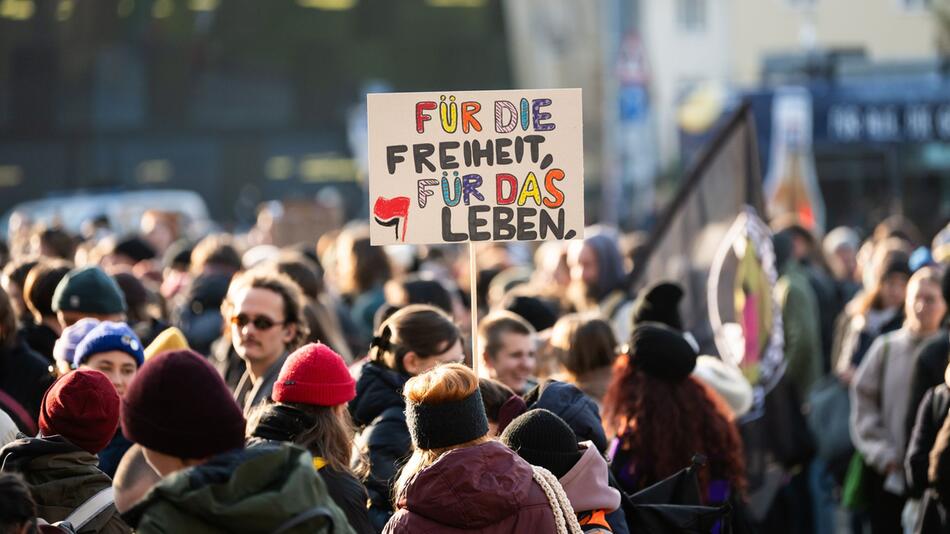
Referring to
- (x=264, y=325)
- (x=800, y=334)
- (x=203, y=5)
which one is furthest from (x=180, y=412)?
(x=203, y=5)

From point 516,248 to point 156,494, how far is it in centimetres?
1206

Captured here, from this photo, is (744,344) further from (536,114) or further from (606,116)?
(606,116)

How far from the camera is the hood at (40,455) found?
4.51 meters

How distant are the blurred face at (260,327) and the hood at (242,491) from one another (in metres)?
2.79

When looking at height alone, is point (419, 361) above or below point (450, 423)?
below

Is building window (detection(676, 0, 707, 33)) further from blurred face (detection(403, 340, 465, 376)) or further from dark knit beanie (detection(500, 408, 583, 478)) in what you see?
dark knit beanie (detection(500, 408, 583, 478))

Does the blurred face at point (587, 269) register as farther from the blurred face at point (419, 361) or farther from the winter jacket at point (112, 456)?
the winter jacket at point (112, 456)

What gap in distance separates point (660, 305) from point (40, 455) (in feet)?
11.2

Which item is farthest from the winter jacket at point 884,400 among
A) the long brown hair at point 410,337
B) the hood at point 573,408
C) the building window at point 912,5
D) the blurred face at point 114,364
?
the building window at point 912,5

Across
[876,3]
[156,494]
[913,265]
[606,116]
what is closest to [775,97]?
[606,116]

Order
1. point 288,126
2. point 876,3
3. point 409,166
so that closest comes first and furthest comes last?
1. point 409,166
2. point 288,126
3. point 876,3

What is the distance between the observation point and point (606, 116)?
34406 mm

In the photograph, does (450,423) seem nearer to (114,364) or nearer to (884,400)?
(114,364)

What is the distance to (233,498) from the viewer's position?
→ 342 centimetres
